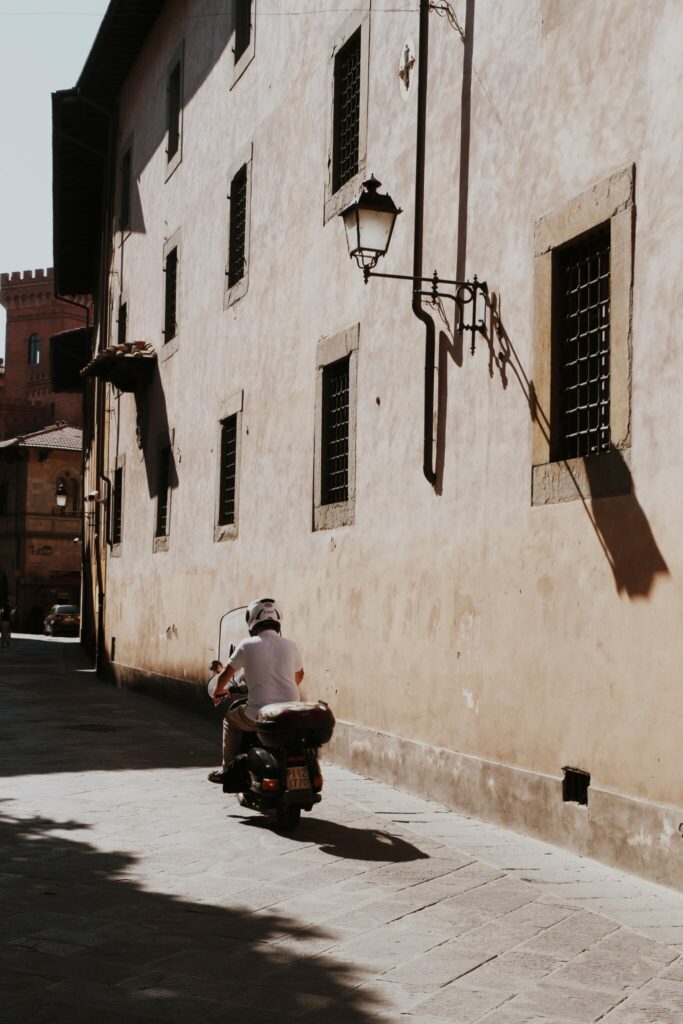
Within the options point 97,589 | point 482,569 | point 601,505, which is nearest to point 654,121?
point 601,505

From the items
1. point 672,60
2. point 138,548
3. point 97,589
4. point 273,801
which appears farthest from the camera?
point 97,589

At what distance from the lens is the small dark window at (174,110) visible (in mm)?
20469

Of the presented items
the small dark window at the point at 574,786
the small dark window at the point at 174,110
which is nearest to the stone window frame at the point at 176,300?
the small dark window at the point at 174,110

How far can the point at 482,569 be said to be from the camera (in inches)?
364

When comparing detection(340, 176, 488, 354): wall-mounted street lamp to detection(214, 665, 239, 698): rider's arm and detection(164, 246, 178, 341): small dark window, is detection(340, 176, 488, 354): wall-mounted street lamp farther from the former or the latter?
detection(164, 246, 178, 341): small dark window

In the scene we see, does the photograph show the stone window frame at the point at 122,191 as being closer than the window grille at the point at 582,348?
No

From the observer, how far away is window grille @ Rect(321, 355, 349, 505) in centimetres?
1248

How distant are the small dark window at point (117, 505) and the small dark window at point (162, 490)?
152 inches

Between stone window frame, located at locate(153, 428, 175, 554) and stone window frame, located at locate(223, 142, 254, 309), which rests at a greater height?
stone window frame, located at locate(223, 142, 254, 309)

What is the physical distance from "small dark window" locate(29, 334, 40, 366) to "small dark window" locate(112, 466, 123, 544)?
54128 mm

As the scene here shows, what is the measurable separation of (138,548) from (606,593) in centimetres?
1501

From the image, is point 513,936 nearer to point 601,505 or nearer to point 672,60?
point 601,505

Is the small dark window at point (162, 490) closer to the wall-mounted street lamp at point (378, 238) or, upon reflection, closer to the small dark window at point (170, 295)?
the small dark window at point (170, 295)

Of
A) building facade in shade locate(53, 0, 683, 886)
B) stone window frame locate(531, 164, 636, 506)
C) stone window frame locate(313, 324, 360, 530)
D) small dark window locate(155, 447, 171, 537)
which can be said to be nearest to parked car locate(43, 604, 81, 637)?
small dark window locate(155, 447, 171, 537)
